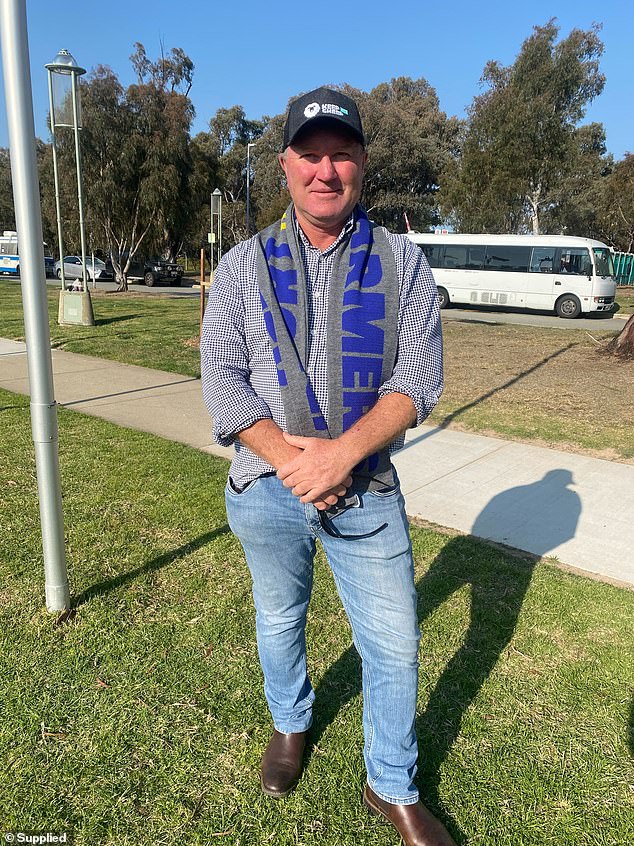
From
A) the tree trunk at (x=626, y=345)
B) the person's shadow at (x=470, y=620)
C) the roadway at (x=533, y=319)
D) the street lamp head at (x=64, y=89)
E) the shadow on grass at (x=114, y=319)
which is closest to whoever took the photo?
the person's shadow at (x=470, y=620)

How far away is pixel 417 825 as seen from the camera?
1.77m

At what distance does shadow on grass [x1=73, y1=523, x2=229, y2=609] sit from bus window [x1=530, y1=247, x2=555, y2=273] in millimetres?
19462

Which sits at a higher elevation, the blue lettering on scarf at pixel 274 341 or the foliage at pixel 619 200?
the foliage at pixel 619 200

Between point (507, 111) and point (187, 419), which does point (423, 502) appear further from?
point (507, 111)

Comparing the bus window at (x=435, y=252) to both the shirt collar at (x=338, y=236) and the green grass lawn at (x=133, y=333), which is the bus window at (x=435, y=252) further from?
the shirt collar at (x=338, y=236)

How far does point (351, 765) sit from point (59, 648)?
1.32 meters

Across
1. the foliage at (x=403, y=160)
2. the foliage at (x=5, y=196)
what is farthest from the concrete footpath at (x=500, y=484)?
the foliage at (x=5, y=196)

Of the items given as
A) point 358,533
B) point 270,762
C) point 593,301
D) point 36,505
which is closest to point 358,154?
point 358,533

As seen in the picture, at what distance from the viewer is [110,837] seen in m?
1.82

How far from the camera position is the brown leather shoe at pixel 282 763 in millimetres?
1973

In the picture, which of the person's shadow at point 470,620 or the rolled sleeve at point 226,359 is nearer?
the rolled sleeve at point 226,359

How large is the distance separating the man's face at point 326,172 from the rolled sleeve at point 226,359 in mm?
269

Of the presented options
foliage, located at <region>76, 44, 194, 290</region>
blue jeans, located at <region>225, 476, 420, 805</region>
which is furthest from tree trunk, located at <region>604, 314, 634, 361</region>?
foliage, located at <region>76, 44, 194, 290</region>

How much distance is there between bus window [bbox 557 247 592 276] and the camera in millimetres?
20031
